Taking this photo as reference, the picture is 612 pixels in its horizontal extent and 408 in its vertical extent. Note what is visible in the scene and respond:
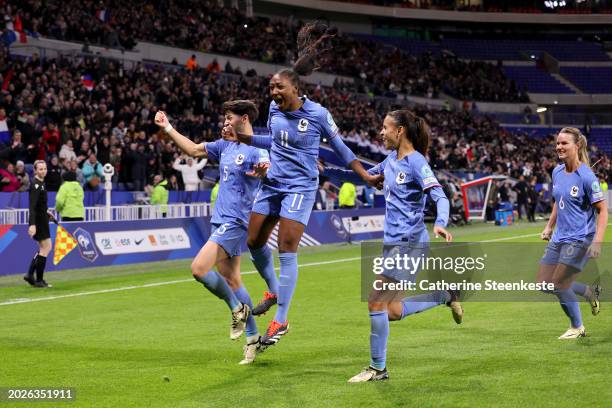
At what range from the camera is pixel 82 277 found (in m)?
19.0

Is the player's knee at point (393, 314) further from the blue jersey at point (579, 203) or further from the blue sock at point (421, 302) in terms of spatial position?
the blue jersey at point (579, 203)

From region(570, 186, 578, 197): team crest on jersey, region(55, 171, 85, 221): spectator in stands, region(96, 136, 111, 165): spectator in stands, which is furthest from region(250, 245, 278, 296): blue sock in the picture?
region(96, 136, 111, 165): spectator in stands

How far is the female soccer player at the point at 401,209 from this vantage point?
7.73m

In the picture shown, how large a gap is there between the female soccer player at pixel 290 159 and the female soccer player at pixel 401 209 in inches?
34.3

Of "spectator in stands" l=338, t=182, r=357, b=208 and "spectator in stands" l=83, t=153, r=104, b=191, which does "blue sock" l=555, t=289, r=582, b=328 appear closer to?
"spectator in stands" l=83, t=153, r=104, b=191

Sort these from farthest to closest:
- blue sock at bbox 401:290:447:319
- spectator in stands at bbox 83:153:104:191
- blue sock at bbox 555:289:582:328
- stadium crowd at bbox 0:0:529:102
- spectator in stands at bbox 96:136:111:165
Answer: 1. stadium crowd at bbox 0:0:529:102
2. spectator in stands at bbox 96:136:111:165
3. spectator in stands at bbox 83:153:104:191
4. blue sock at bbox 555:289:582:328
5. blue sock at bbox 401:290:447:319

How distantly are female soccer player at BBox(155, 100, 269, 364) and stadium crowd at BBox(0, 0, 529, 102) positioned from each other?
8283 mm

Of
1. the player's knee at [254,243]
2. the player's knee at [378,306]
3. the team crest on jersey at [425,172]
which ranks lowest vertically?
the player's knee at [378,306]

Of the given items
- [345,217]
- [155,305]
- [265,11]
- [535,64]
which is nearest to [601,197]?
[155,305]

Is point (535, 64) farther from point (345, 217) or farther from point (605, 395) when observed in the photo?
point (605, 395)

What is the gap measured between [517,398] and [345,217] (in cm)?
2213

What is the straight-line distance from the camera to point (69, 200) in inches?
796

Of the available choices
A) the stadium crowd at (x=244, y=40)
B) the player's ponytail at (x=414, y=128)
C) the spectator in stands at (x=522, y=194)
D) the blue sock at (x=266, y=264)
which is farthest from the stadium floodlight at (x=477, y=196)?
the player's ponytail at (x=414, y=128)

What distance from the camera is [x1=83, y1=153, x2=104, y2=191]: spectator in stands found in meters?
23.6
